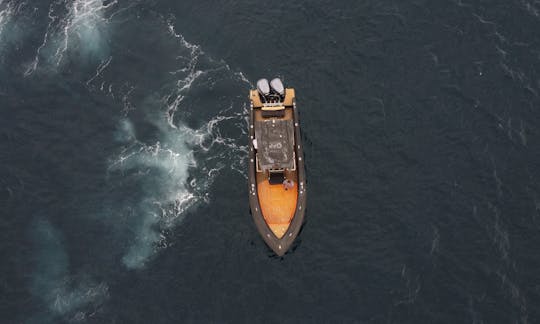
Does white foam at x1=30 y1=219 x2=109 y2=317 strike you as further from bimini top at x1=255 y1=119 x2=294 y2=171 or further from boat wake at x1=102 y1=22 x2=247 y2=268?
bimini top at x1=255 y1=119 x2=294 y2=171

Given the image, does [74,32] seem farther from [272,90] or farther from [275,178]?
[275,178]

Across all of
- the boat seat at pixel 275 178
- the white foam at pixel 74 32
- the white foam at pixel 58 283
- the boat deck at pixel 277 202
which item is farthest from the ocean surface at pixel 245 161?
the boat seat at pixel 275 178

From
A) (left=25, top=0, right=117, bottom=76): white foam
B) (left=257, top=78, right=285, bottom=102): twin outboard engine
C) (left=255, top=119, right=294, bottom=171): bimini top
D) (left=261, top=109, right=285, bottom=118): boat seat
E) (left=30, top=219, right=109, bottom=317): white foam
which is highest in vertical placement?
(left=25, top=0, right=117, bottom=76): white foam

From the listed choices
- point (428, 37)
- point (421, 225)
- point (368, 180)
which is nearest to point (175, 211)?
point (368, 180)

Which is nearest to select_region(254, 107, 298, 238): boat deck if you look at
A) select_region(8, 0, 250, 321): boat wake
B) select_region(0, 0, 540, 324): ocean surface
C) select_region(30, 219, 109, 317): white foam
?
select_region(0, 0, 540, 324): ocean surface

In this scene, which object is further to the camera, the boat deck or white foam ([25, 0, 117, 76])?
white foam ([25, 0, 117, 76])

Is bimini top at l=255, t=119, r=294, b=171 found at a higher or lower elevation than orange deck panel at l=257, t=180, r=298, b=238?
higher

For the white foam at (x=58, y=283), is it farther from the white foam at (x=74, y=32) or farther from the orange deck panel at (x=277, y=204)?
the white foam at (x=74, y=32)

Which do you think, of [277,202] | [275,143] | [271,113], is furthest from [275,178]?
[271,113]

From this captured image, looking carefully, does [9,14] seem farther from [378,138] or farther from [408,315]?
[408,315]
